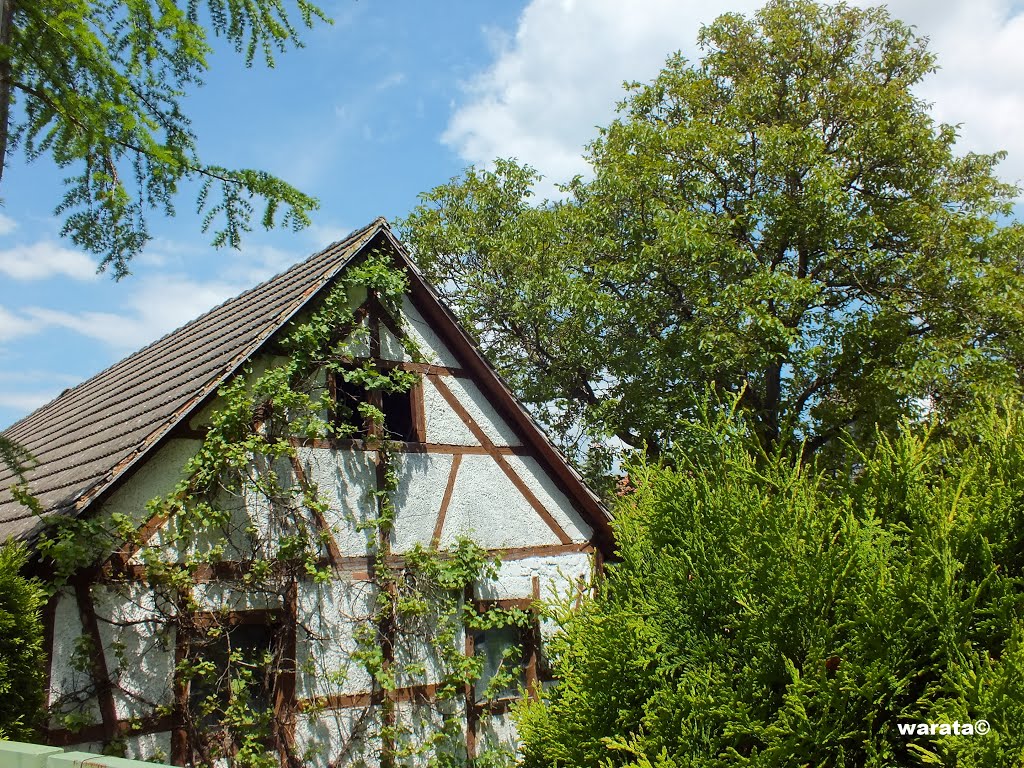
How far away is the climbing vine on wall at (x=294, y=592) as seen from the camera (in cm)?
609

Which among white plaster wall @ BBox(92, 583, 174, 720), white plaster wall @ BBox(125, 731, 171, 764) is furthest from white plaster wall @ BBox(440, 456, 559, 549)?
white plaster wall @ BBox(125, 731, 171, 764)

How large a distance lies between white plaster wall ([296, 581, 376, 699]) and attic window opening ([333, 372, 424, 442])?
1501 mm

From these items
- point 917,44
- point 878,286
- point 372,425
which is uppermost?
point 917,44

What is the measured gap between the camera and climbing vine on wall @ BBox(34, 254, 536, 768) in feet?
20.0

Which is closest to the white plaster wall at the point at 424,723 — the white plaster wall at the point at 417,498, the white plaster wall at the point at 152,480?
the white plaster wall at the point at 417,498

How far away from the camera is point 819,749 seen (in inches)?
143

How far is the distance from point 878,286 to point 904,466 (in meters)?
12.0

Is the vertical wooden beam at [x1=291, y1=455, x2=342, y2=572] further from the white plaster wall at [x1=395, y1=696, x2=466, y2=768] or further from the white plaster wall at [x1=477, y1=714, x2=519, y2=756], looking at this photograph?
the white plaster wall at [x1=477, y1=714, x2=519, y2=756]

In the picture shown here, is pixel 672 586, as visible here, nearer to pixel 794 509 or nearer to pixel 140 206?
pixel 794 509

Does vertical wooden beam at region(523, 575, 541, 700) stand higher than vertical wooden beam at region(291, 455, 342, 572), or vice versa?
vertical wooden beam at region(291, 455, 342, 572)

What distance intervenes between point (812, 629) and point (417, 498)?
4856 mm

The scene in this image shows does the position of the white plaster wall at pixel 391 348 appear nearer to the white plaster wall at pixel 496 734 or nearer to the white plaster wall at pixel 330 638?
the white plaster wall at pixel 330 638

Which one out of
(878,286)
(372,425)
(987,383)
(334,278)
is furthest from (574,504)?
(878,286)

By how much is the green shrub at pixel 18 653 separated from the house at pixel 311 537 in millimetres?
430
